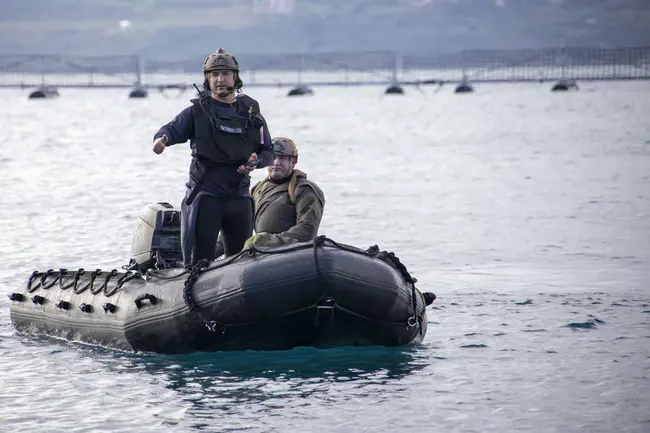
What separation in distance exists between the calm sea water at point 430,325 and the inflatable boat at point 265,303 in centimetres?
29

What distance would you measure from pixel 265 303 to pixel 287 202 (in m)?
1.40

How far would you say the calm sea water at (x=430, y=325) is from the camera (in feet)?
33.3

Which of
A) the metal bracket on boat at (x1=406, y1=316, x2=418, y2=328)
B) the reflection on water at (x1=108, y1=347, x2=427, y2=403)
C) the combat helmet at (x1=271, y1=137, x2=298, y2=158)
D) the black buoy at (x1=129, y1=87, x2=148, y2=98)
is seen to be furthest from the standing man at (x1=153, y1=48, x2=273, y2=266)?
the black buoy at (x1=129, y1=87, x2=148, y2=98)

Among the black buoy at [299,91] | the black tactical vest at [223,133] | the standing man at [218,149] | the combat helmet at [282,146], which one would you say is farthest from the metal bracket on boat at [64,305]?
the black buoy at [299,91]

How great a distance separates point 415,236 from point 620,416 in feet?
40.0

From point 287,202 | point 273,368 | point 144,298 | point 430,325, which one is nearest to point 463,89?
point 430,325

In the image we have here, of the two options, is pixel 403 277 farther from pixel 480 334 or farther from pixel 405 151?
pixel 405 151

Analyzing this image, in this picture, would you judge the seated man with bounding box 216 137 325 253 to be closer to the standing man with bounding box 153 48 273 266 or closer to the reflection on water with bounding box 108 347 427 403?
the standing man with bounding box 153 48 273 266

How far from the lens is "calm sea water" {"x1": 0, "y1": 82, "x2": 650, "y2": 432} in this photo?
10.1m

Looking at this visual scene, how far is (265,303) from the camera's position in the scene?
1080 cm

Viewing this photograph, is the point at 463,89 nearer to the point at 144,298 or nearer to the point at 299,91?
the point at 299,91

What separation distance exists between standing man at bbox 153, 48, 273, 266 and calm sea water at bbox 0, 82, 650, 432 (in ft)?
4.02

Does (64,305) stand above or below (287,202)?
below

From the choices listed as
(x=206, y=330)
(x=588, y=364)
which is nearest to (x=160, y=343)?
(x=206, y=330)
